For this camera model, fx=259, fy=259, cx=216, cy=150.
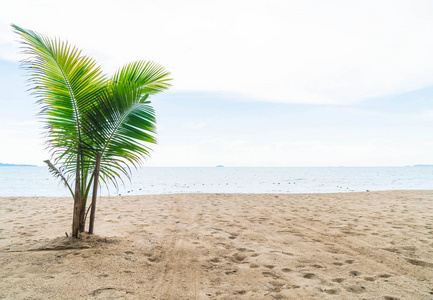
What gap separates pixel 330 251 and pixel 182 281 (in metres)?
2.43

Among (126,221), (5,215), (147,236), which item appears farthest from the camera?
(5,215)

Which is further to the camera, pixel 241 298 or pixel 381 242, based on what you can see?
pixel 381 242

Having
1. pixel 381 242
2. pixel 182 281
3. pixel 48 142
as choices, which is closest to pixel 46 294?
pixel 182 281

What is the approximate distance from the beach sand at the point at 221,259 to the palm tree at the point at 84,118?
0.86 meters

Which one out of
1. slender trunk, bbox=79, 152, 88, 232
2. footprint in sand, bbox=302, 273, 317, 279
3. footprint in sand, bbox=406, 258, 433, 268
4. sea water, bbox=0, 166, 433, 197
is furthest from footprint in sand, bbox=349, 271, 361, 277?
slender trunk, bbox=79, 152, 88, 232

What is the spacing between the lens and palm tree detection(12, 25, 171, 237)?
3838 mm

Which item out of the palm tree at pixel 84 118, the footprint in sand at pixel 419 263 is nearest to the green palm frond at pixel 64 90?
the palm tree at pixel 84 118

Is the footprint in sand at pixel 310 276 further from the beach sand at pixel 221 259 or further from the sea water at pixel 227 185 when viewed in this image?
the sea water at pixel 227 185

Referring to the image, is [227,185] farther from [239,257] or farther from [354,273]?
[354,273]

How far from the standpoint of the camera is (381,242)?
445 cm

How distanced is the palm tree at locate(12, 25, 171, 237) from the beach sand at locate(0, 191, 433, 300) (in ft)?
2.83

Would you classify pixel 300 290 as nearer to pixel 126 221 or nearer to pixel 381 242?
pixel 381 242

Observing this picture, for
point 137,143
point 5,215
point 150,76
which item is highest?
point 150,76

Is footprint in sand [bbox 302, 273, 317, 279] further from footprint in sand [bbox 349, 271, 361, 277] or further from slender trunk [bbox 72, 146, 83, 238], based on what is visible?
slender trunk [bbox 72, 146, 83, 238]
